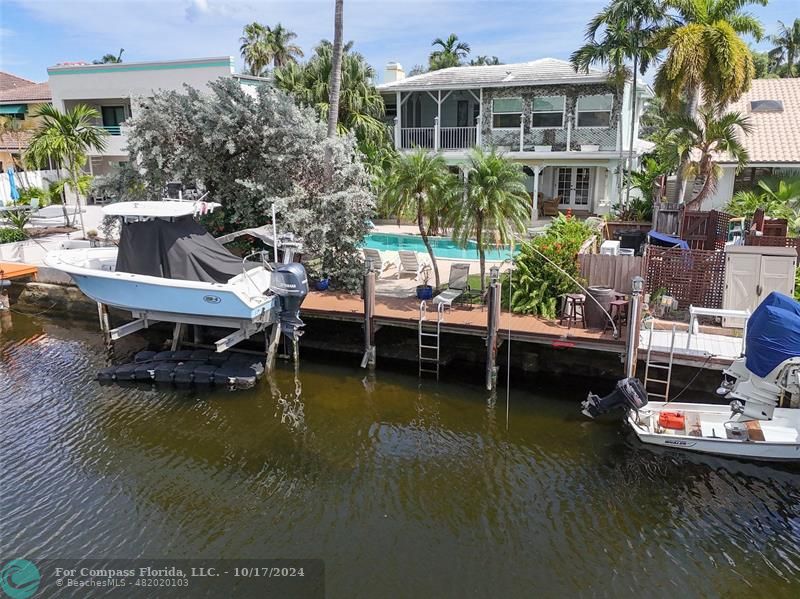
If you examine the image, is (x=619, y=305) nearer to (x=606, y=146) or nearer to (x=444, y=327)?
(x=444, y=327)

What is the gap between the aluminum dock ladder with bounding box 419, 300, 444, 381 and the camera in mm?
14196

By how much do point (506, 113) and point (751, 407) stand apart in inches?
779

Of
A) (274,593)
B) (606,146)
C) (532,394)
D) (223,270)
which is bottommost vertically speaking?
(274,593)

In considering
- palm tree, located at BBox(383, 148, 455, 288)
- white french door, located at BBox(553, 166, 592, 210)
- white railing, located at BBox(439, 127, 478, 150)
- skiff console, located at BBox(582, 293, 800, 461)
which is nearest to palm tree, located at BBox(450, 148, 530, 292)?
palm tree, located at BBox(383, 148, 455, 288)

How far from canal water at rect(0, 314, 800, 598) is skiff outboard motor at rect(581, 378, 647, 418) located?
0.45m

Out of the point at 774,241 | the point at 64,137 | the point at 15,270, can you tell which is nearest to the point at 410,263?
the point at 774,241

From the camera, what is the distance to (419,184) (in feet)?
52.2

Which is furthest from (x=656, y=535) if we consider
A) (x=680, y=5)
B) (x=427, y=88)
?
(x=427, y=88)

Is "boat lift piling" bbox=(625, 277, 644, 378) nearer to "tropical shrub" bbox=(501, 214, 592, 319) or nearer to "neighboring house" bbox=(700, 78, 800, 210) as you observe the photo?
"tropical shrub" bbox=(501, 214, 592, 319)

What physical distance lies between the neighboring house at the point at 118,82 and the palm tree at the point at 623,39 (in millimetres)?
15102

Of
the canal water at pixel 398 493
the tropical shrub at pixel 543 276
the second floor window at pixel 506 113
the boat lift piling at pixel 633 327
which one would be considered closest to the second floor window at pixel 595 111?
the second floor window at pixel 506 113

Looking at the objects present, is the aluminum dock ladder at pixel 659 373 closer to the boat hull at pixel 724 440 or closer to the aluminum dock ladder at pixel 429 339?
the boat hull at pixel 724 440

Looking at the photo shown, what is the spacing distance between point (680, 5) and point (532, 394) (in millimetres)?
13990

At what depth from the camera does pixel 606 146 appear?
25297mm
